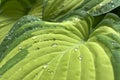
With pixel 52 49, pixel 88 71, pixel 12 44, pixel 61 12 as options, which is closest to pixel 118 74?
pixel 88 71

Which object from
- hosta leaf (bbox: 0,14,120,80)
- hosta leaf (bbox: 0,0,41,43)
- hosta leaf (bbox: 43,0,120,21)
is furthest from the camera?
hosta leaf (bbox: 0,0,41,43)

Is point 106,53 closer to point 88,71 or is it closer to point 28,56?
point 88,71

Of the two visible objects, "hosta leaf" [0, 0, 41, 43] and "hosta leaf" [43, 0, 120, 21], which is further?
"hosta leaf" [0, 0, 41, 43]

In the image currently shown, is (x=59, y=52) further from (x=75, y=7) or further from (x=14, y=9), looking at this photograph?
(x=14, y=9)

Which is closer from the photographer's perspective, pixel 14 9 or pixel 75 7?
pixel 75 7

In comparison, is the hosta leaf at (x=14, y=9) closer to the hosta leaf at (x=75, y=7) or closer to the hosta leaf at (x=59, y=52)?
the hosta leaf at (x=75, y=7)

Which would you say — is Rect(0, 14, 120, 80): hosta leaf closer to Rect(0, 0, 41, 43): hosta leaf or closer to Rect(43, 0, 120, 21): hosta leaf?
Rect(43, 0, 120, 21): hosta leaf

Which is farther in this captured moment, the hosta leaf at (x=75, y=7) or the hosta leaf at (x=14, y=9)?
the hosta leaf at (x=14, y=9)

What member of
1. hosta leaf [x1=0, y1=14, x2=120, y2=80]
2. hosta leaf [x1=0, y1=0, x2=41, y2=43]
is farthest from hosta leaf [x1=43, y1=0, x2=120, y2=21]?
hosta leaf [x1=0, y1=0, x2=41, y2=43]

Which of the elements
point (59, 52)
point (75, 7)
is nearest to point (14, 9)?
point (75, 7)

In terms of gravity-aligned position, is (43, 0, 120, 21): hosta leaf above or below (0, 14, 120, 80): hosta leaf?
above

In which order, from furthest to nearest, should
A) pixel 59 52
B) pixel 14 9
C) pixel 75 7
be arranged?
pixel 14 9 < pixel 75 7 < pixel 59 52

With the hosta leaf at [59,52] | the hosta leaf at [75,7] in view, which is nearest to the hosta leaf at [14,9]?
the hosta leaf at [75,7]
